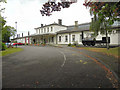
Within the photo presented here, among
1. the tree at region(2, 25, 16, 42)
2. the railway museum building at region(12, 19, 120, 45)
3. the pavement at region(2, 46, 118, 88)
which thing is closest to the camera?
the pavement at region(2, 46, 118, 88)

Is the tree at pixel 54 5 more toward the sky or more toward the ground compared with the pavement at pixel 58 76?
more toward the sky

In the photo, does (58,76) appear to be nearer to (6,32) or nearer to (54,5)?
(54,5)

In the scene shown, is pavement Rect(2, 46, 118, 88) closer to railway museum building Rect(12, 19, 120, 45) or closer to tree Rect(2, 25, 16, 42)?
tree Rect(2, 25, 16, 42)

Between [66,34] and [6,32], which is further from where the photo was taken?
[66,34]

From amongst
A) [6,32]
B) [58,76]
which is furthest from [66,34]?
[58,76]

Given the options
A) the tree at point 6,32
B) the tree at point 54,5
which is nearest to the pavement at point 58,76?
the tree at point 54,5

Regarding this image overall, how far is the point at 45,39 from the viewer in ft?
128

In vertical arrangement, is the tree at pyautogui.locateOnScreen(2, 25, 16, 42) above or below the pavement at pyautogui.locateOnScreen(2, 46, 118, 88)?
above

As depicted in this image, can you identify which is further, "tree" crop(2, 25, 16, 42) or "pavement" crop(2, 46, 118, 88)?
"tree" crop(2, 25, 16, 42)

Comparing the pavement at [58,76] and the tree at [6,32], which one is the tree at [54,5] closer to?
the pavement at [58,76]

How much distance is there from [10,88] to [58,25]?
118 ft

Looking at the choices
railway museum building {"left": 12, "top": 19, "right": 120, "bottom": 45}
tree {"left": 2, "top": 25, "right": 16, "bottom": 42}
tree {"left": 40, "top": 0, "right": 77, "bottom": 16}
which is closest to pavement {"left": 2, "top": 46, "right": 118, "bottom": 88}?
tree {"left": 40, "top": 0, "right": 77, "bottom": 16}

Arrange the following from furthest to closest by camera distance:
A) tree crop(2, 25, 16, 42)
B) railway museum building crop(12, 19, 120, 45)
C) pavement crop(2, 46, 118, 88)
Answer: railway museum building crop(12, 19, 120, 45), tree crop(2, 25, 16, 42), pavement crop(2, 46, 118, 88)

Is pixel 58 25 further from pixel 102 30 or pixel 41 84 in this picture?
pixel 41 84
